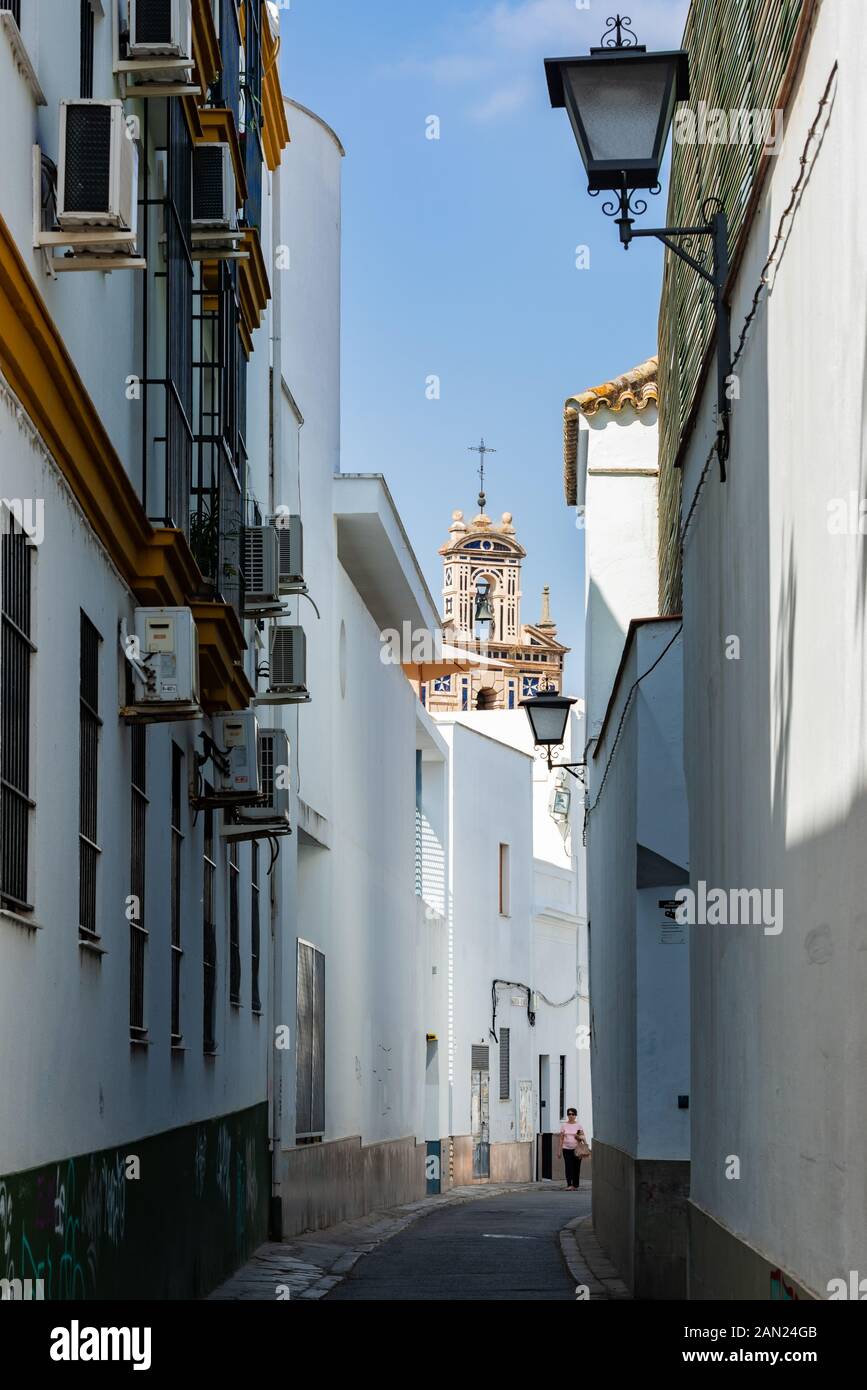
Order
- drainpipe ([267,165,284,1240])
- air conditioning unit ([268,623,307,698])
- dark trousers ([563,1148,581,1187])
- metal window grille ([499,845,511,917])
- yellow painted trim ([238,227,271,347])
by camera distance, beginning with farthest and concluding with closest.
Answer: metal window grille ([499,845,511,917]), dark trousers ([563,1148,581,1187]), drainpipe ([267,165,284,1240]), air conditioning unit ([268,623,307,698]), yellow painted trim ([238,227,271,347])

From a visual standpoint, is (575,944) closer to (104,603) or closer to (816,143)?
(104,603)

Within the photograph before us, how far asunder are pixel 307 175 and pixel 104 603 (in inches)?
562

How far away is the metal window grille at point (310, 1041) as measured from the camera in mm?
20094

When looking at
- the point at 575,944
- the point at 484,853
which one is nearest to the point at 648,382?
the point at 484,853

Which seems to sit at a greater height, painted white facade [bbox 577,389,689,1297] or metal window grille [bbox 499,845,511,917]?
metal window grille [bbox 499,845,511,917]

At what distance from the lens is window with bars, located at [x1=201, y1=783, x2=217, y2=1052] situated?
14.1 metres

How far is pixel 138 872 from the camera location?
10930 millimetres

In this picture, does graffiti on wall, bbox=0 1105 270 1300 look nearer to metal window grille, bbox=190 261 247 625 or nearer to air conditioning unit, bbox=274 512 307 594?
metal window grille, bbox=190 261 247 625

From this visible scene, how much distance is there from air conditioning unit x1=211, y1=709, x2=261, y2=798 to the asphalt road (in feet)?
11.1

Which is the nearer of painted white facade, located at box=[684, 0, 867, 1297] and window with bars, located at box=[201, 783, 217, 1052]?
painted white facade, located at box=[684, 0, 867, 1297]

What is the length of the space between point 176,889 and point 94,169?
5.98m

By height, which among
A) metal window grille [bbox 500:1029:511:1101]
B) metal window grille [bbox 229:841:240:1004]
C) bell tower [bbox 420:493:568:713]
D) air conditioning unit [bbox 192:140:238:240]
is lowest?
metal window grille [bbox 500:1029:511:1101]

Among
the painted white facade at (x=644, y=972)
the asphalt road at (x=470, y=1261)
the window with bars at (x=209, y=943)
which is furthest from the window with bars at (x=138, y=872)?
the painted white facade at (x=644, y=972)

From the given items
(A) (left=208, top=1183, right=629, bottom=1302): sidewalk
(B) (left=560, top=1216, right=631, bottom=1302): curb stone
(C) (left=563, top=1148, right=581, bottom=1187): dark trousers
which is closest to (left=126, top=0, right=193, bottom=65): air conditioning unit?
(A) (left=208, top=1183, right=629, bottom=1302): sidewalk
